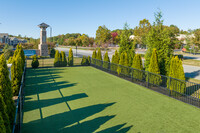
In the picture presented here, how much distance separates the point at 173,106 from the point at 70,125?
5143 mm

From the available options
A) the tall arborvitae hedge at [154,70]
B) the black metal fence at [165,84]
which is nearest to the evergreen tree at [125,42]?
the black metal fence at [165,84]

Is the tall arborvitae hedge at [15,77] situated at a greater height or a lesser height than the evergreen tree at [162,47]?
lesser

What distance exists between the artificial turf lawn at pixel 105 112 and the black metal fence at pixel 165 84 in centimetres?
57

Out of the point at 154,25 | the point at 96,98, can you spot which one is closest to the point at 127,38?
the point at 154,25

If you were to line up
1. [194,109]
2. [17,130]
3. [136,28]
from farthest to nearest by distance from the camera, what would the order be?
[136,28] < [194,109] < [17,130]

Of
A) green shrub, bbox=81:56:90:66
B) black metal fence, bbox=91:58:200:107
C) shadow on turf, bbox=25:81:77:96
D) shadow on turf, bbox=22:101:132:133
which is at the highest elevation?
green shrub, bbox=81:56:90:66

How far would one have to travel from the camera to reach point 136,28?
36.7 m

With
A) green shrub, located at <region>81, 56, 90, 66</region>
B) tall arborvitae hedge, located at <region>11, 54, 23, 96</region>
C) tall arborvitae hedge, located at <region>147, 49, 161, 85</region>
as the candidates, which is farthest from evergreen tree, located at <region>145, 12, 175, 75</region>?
green shrub, located at <region>81, 56, 90, 66</region>

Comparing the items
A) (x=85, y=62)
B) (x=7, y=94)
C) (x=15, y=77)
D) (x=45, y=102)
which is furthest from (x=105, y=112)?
(x=85, y=62)

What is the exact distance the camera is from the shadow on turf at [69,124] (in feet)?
17.3

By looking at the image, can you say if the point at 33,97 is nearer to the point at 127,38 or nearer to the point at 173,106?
the point at 173,106

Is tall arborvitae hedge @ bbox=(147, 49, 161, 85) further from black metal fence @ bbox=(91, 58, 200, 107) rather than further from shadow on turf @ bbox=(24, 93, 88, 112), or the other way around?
shadow on turf @ bbox=(24, 93, 88, 112)

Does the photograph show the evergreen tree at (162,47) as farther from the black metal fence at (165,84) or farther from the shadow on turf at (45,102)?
the shadow on turf at (45,102)

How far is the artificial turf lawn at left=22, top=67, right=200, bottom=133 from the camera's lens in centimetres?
546
